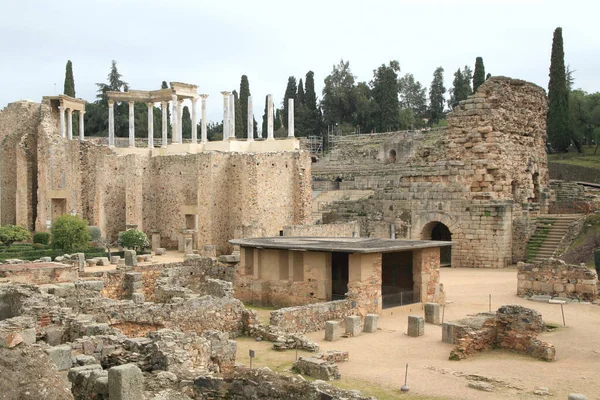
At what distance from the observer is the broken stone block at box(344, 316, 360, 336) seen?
15.5 meters

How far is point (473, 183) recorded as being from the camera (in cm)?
3042

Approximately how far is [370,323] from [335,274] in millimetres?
4060

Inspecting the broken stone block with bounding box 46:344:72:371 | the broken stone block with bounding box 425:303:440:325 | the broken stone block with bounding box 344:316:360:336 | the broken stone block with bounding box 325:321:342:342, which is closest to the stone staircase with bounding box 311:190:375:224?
the broken stone block with bounding box 425:303:440:325

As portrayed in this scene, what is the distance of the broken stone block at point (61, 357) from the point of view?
988 centimetres

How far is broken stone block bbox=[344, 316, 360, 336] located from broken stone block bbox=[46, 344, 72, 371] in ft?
23.5

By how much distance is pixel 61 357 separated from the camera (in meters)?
10.0

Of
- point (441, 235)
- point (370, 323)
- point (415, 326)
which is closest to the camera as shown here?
point (415, 326)

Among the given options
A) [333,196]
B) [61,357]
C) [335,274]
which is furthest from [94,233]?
[61,357]

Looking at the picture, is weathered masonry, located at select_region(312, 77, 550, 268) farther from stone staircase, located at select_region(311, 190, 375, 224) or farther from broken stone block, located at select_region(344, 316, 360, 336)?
broken stone block, located at select_region(344, 316, 360, 336)

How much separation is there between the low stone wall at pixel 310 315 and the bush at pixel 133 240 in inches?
604

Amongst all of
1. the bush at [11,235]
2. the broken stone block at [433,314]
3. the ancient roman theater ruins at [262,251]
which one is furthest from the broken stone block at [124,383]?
the bush at [11,235]

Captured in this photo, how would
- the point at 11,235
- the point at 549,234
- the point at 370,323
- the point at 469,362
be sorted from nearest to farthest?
1. the point at 469,362
2. the point at 370,323
3. the point at 549,234
4. the point at 11,235

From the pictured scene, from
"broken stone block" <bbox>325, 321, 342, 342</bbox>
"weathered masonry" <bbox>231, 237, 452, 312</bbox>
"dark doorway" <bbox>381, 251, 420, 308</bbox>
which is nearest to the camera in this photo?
"broken stone block" <bbox>325, 321, 342, 342</bbox>

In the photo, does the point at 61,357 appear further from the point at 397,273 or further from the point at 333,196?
the point at 333,196
